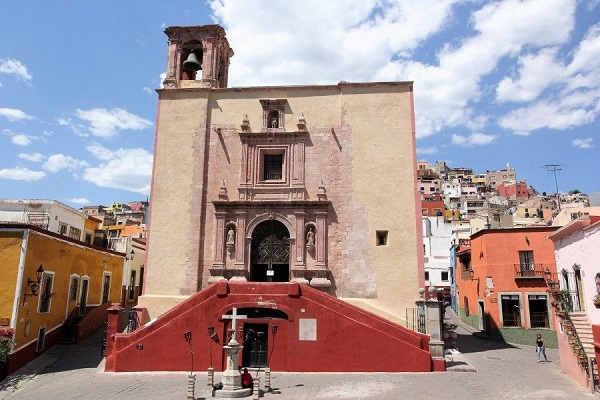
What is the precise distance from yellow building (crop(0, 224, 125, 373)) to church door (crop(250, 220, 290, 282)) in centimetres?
758

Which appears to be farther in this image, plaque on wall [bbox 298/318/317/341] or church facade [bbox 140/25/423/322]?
church facade [bbox 140/25/423/322]

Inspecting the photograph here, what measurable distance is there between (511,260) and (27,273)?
21956mm

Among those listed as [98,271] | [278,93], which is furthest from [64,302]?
[278,93]

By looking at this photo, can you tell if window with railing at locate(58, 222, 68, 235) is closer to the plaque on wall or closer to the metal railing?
the plaque on wall

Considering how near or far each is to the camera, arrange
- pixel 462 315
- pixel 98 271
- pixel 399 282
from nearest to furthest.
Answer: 1. pixel 399 282
2. pixel 98 271
3. pixel 462 315

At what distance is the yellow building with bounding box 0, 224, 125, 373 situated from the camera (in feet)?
50.9

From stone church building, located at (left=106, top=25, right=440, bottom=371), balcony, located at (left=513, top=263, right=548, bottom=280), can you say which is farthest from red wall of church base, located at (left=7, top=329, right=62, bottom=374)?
balcony, located at (left=513, top=263, right=548, bottom=280)

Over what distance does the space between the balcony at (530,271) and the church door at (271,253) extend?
1272 centimetres

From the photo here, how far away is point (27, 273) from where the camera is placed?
1597cm

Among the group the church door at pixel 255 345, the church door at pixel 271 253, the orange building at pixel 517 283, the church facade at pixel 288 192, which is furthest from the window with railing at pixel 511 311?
the church door at pixel 255 345

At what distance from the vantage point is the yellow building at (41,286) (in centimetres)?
1552

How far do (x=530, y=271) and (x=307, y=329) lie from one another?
1436 cm

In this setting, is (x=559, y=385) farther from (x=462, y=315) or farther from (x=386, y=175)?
(x=462, y=315)

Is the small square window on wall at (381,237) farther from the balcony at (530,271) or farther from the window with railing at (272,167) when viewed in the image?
the balcony at (530,271)
